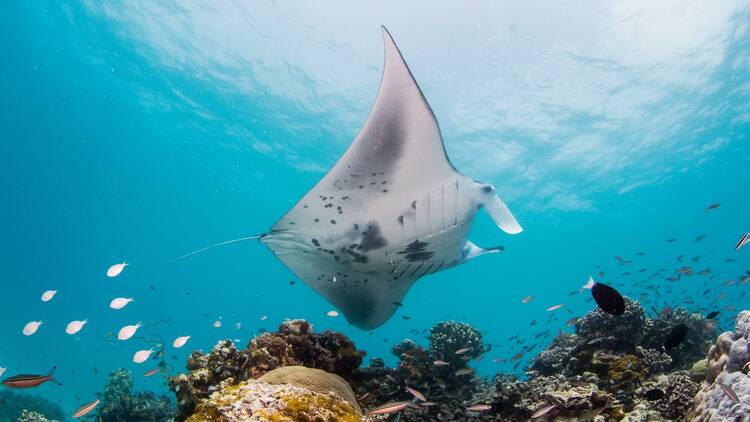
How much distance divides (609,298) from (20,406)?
25692 millimetres

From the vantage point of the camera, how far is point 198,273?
72.5 meters

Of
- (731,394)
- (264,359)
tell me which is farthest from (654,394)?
(264,359)

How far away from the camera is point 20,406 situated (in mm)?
18219

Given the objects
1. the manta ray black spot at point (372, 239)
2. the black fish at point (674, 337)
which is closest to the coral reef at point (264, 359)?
the manta ray black spot at point (372, 239)

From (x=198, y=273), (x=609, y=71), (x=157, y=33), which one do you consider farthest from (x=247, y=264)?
(x=609, y=71)

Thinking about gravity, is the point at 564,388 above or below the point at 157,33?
below

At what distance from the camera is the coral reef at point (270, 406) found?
2084 millimetres

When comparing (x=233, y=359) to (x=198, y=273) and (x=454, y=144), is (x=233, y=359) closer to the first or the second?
(x=454, y=144)

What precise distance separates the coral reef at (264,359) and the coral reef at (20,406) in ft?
60.6

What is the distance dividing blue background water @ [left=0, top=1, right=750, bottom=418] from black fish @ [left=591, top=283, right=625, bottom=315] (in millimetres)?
6290

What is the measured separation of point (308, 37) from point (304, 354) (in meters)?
20.2

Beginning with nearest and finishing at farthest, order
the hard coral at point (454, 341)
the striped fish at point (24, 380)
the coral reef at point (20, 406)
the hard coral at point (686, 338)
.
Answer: the striped fish at point (24, 380) → the hard coral at point (686, 338) → the hard coral at point (454, 341) → the coral reef at point (20, 406)

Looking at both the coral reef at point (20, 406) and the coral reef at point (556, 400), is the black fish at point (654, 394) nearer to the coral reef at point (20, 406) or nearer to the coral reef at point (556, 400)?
the coral reef at point (556, 400)

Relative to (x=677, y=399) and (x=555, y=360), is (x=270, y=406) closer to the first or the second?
(x=677, y=399)
